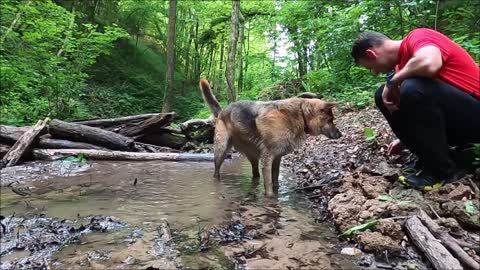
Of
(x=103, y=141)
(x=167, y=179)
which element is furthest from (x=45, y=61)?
(x=167, y=179)

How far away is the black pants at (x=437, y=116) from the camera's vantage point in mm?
3289

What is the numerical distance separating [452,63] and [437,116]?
52 cm

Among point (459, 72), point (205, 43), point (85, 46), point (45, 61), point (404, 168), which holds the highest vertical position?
point (205, 43)

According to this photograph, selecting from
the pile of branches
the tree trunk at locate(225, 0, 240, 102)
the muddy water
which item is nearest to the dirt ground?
the muddy water

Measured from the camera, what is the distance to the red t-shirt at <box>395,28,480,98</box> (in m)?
3.32

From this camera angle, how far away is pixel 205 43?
27031 millimetres

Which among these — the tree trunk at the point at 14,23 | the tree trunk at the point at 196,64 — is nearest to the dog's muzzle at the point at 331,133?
the tree trunk at the point at 14,23

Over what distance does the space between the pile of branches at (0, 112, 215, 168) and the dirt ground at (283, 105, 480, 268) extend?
359cm

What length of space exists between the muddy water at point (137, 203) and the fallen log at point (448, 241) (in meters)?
0.73

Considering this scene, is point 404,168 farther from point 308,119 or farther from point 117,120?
point 117,120

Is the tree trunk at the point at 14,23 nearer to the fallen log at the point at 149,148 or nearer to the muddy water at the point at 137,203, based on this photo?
the fallen log at the point at 149,148

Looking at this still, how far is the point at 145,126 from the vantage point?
357 inches

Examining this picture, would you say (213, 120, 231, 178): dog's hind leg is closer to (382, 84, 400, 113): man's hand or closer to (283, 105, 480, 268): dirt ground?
(283, 105, 480, 268): dirt ground

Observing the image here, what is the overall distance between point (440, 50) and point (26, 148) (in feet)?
21.9
